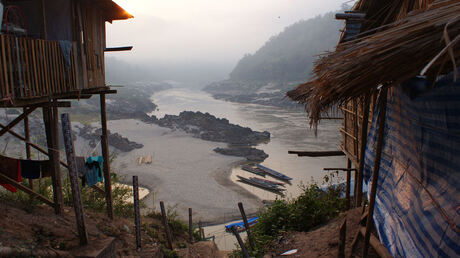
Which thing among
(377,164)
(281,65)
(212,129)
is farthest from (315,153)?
(281,65)

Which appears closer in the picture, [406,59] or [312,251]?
[406,59]

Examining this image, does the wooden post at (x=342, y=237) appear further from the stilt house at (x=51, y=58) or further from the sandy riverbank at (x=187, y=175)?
the sandy riverbank at (x=187, y=175)

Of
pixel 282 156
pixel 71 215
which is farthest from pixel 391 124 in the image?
pixel 282 156

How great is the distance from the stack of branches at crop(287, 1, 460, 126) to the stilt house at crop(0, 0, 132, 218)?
440 centimetres

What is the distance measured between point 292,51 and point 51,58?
9799 cm

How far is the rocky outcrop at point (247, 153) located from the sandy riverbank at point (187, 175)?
79 cm

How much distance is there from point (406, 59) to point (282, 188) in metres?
16.6

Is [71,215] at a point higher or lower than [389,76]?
lower

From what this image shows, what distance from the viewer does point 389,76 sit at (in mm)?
2443

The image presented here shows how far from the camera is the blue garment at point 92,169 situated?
22.6ft

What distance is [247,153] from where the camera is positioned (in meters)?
25.9

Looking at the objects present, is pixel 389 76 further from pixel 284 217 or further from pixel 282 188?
pixel 282 188

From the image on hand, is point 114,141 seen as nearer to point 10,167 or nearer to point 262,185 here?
point 262,185

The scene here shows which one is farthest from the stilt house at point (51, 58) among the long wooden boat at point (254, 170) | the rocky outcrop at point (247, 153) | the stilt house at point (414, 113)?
the rocky outcrop at point (247, 153)
